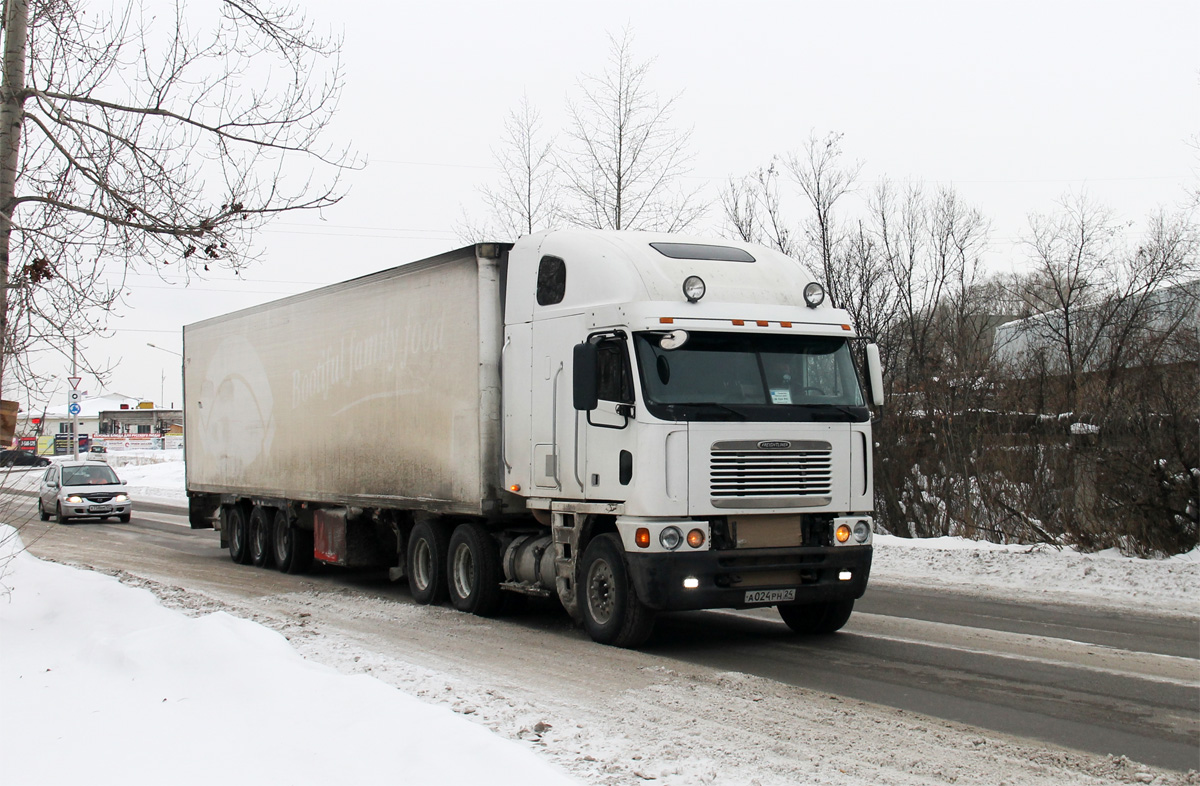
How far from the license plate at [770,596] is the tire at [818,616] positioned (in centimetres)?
77

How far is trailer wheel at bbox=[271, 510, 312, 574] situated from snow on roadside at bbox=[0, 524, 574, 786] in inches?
276

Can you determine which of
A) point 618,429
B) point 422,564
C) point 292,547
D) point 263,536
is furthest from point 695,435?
point 263,536

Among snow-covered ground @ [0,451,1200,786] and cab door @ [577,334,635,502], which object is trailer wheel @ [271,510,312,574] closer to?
snow-covered ground @ [0,451,1200,786]

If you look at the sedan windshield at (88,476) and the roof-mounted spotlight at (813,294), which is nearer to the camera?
the roof-mounted spotlight at (813,294)

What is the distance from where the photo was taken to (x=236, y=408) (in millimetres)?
17375

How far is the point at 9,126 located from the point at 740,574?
711 centimetres

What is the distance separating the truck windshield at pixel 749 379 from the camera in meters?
9.19

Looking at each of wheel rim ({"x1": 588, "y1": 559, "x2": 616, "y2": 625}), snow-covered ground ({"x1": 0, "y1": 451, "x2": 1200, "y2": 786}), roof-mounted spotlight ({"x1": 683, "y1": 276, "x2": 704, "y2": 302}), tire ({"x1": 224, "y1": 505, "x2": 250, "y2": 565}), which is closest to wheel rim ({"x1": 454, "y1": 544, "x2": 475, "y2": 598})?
wheel rim ({"x1": 588, "y1": 559, "x2": 616, "y2": 625})

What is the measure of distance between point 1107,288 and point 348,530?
884 inches

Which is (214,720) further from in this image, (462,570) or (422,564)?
(422,564)

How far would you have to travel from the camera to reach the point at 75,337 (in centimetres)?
952

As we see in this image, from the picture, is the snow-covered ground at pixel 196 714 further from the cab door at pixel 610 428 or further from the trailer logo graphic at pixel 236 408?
the trailer logo graphic at pixel 236 408

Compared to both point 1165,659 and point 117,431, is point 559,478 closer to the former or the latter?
point 1165,659

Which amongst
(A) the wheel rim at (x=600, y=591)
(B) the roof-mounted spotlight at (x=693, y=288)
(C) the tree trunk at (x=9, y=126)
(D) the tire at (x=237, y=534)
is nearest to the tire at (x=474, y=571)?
(A) the wheel rim at (x=600, y=591)
